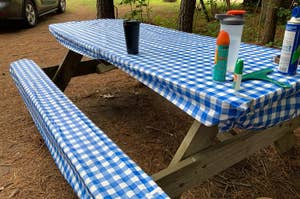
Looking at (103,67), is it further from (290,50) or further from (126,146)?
(290,50)

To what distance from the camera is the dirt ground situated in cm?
212

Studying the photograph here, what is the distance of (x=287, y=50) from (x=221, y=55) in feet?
1.07

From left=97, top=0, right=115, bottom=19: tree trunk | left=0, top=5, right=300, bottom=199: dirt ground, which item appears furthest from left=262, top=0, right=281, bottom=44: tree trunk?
left=97, top=0, right=115, bottom=19: tree trunk

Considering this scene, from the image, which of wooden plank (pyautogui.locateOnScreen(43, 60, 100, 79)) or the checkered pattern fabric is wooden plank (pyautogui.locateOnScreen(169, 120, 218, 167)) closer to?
the checkered pattern fabric

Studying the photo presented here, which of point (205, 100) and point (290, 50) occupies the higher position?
point (290, 50)

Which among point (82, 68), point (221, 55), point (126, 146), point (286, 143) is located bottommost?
point (126, 146)

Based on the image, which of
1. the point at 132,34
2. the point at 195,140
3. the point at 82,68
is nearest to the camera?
the point at 195,140

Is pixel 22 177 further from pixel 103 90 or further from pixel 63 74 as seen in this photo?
pixel 103 90

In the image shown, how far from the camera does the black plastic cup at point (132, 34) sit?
1.67 meters

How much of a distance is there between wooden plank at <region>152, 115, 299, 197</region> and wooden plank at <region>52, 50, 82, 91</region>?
7.03ft

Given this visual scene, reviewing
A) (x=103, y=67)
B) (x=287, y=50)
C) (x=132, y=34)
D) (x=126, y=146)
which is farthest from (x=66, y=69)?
(x=287, y=50)

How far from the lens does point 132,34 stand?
173 centimetres

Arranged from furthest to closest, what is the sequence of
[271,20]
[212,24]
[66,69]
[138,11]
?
[138,11] → [212,24] → [271,20] → [66,69]

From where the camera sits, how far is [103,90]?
3896 millimetres
